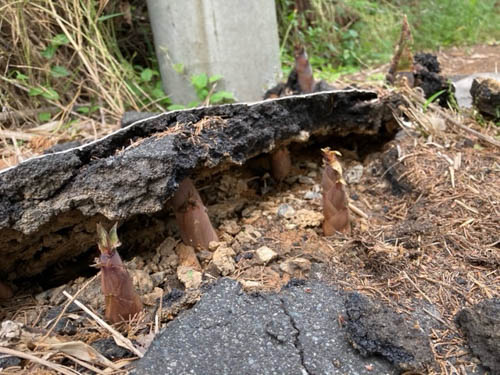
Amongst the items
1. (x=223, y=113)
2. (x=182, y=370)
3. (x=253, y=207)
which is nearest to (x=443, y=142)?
(x=253, y=207)

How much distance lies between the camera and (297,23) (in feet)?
15.7

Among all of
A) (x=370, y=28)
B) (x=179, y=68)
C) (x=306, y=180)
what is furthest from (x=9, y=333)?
(x=370, y=28)

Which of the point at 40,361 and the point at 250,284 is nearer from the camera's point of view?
the point at 40,361

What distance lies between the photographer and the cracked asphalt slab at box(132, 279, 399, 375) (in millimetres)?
1185

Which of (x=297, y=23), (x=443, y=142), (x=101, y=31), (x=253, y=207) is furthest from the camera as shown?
(x=297, y=23)

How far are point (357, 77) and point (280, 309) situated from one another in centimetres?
345

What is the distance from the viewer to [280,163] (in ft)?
7.19

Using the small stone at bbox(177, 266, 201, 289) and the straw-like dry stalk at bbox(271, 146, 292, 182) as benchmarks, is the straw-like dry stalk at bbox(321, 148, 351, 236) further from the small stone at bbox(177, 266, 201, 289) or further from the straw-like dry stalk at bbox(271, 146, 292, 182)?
the small stone at bbox(177, 266, 201, 289)

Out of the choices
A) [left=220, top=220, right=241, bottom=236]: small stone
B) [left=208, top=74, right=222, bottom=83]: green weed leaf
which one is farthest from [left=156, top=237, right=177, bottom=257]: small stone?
[left=208, top=74, right=222, bottom=83]: green weed leaf

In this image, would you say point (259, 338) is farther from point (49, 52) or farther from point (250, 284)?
point (49, 52)

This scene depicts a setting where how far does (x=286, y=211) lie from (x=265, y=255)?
0.38 m

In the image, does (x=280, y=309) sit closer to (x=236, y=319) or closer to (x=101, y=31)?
(x=236, y=319)

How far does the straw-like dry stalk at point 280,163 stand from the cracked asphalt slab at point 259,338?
88cm

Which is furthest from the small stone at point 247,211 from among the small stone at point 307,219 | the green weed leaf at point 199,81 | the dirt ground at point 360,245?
the green weed leaf at point 199,81
